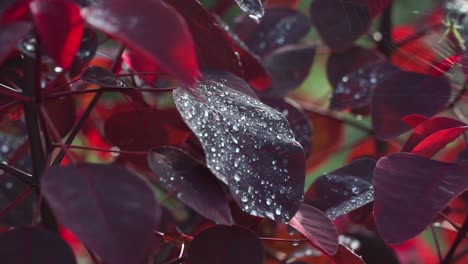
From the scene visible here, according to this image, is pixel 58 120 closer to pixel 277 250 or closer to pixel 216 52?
pixel 216 52

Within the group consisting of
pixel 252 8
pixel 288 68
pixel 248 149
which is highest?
pixel 252 8

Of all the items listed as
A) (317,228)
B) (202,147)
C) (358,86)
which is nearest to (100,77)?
(202,147)

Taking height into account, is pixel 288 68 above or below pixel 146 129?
below

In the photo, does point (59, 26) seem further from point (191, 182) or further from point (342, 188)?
point (342, 188)

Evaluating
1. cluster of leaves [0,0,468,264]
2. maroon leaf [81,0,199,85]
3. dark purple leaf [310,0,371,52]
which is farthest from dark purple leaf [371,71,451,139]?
maroon leaf [81,0,199,85]

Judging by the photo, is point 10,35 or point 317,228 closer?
point 10,35

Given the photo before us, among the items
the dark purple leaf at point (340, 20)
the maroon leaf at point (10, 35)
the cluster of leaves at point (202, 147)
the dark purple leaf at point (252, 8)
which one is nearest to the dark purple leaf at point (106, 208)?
the cluster of leaves at point (202, 147)
